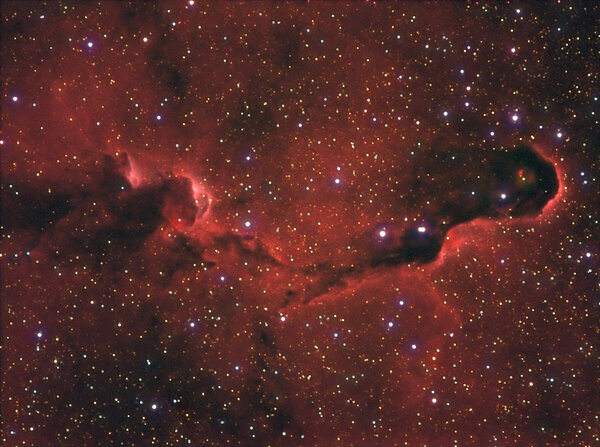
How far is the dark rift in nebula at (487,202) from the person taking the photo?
11.0 feet

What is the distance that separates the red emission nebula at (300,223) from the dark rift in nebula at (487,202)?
1 cm

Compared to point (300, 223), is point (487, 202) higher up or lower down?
lower down

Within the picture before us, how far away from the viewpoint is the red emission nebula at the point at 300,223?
3.34 m

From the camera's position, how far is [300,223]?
3.39 meters

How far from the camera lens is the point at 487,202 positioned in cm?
337

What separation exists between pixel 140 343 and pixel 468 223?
2.36 m

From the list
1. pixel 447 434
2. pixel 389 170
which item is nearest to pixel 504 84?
pixel 389 170

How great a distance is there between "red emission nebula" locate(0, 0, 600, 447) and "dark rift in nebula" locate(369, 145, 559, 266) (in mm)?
13

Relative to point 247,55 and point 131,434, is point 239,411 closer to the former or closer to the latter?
point 131,434

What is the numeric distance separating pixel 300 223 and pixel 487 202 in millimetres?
1248

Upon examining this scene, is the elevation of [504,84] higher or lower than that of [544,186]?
higher

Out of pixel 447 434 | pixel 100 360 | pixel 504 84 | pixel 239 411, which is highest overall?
pixel 504 84

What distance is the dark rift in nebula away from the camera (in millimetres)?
3357

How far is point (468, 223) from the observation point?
3.39m
